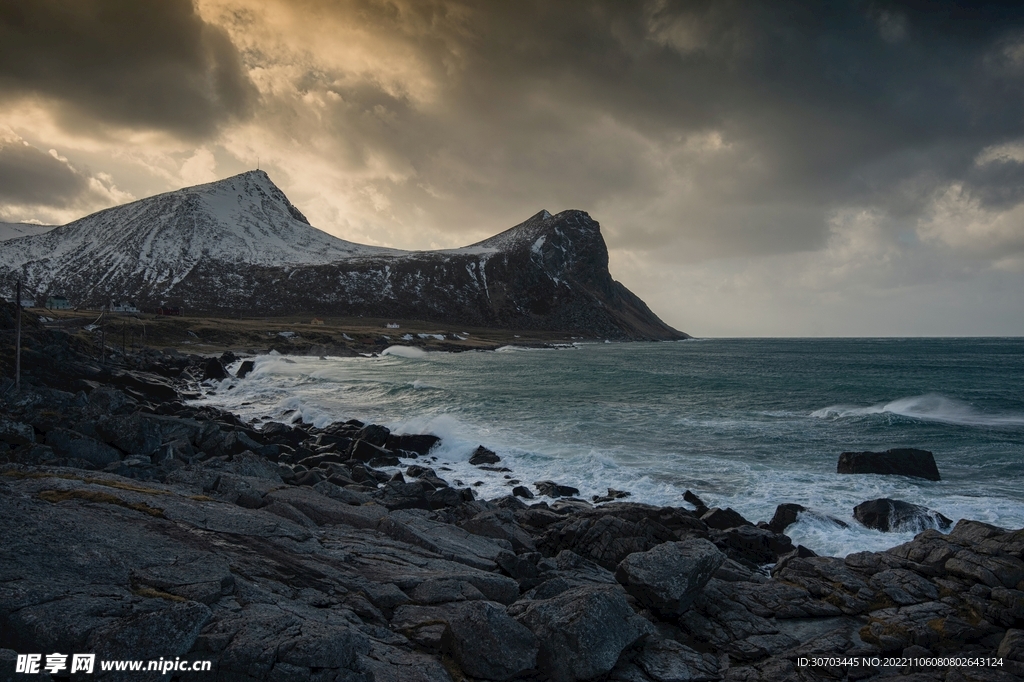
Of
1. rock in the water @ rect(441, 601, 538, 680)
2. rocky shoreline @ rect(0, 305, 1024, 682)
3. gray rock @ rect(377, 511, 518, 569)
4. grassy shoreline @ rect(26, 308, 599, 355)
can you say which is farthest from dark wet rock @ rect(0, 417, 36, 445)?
grassy shoreline @ rect(26, 308, 599, 355)

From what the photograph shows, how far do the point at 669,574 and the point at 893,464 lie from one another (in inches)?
851

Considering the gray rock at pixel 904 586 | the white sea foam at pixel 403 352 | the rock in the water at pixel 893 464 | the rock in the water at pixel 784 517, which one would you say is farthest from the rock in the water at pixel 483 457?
the white sea foam at pixel 403 352

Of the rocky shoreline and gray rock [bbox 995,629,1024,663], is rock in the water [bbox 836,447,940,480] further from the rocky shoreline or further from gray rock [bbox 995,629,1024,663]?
gray rock [bbox 995,629,1024,663]

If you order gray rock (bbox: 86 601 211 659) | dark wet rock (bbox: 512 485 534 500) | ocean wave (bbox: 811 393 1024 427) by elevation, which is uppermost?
gray rock (bbox: 86 601 211 659)

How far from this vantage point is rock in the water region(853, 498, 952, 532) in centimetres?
1806

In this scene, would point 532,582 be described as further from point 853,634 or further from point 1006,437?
point 1006,437

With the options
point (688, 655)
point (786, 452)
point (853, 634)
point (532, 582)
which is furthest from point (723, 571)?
point (786, 452)

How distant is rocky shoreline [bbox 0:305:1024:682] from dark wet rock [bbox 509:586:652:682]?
27 millimetres

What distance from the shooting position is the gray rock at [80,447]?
1677cm

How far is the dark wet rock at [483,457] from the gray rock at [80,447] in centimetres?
1573

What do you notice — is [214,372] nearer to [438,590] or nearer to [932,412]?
[438,590]

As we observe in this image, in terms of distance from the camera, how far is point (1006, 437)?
33188 millimetres

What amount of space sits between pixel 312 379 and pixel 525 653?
5311cm

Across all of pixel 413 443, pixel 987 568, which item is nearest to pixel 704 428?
pixel 413 443
